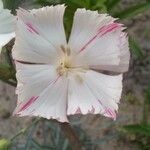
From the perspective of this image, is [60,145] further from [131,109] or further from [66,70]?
[66,70]

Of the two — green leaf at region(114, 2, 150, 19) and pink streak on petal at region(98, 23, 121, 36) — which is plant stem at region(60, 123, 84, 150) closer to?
pink streak on petal at region(98, 23, 121, 36)

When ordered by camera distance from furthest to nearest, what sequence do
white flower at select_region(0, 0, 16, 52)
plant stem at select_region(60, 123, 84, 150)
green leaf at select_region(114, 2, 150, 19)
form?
green leaf at select_region(114, 2, 150, 19) < plant stem at select_region(60, 123, 84, 150) < white flower at select_region(0, 0, 16, 52)

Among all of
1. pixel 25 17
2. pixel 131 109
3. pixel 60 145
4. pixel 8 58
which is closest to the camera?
pixel 25 17

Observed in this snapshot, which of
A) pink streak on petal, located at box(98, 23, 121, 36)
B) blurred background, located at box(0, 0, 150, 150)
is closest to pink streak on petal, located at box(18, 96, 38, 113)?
pink streak on petal, located at box(98, 23, 121, 36)

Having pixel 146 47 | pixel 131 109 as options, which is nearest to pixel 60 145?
pixel 131 109

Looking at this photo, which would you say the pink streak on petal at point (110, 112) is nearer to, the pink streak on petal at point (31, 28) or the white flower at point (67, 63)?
the white flower at point (67, 63)

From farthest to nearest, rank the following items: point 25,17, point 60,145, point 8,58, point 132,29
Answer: point 132,29, point 60,145, point 8,58, point 25,17

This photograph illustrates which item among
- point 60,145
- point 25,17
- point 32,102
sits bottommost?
point 60,145
